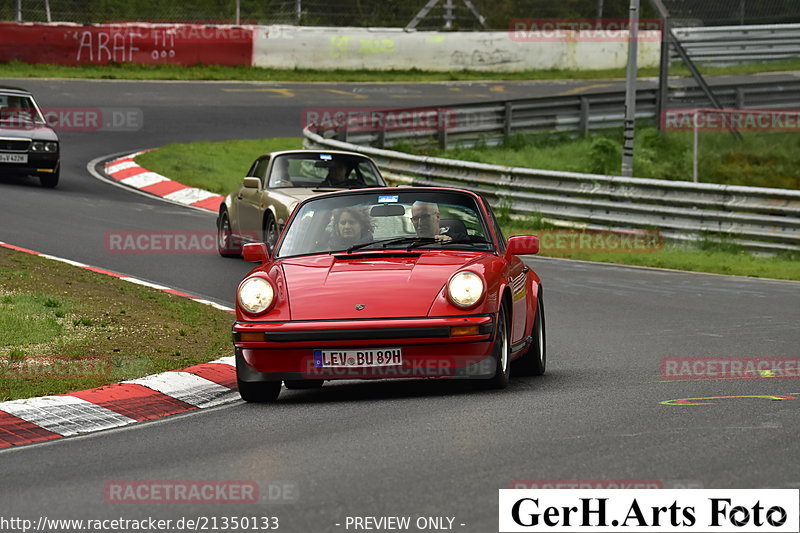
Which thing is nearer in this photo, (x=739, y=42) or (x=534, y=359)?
(x=534, y=359)

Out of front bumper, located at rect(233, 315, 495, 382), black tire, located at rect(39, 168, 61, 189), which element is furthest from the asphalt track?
black tire, located at rect(39, 168, 61, 189)

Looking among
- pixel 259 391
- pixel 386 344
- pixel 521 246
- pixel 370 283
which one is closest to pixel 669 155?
pixel 521 246

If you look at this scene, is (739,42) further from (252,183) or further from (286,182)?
(252,183)

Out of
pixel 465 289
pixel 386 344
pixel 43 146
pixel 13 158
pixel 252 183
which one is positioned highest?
pixel 43 146

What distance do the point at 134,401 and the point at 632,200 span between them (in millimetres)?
12623

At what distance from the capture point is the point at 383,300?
8148mm

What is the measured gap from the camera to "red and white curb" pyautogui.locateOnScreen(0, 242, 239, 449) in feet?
24.8

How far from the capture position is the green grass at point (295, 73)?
34344mm

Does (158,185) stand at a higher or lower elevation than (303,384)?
higher

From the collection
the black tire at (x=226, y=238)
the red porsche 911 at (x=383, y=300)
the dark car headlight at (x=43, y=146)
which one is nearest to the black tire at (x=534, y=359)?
the red porsche 911 at (x=383, y=300)

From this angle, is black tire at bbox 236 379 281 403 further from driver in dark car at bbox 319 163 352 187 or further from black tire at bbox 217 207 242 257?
black tire at bbox 217 207 242 257

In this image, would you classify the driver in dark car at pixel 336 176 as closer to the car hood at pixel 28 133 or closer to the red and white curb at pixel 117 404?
the red and white curb at pixel 117 404

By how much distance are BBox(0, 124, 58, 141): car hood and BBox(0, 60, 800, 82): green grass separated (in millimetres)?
12685

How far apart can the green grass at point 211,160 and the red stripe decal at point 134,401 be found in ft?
50.4
